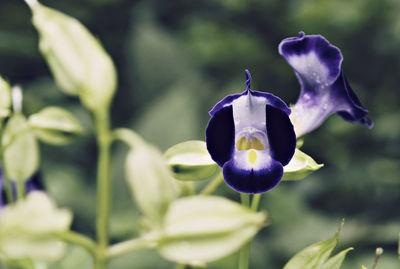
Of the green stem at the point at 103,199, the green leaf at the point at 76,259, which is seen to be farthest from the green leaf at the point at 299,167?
the green leaf at the point at 76,259

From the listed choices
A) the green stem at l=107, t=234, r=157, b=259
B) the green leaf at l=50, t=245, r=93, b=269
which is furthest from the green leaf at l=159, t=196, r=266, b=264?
the green leaf at l=50, t=245, r=93, b=269

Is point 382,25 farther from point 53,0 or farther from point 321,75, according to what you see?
point 321,75

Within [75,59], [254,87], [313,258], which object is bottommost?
[313,258]

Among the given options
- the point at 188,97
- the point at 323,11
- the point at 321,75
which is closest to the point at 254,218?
the point at 321,75

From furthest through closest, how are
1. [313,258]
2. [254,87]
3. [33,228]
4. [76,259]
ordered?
[254,87] → [76,259] → [313,258] → [33,228]

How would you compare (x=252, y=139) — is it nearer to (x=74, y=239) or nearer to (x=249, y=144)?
(x=249, y=144)

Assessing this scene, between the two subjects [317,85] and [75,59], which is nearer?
[75,59]

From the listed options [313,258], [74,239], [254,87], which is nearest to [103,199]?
[74,239]
